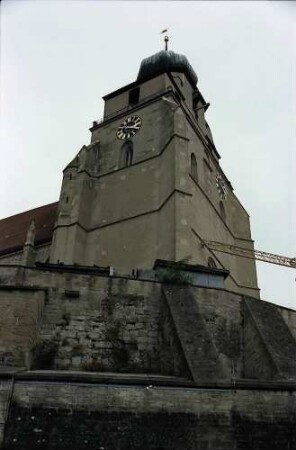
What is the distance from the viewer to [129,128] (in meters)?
29.9

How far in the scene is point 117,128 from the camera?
30781 mm

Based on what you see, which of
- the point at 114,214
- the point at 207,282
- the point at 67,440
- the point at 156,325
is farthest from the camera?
Answer: the point at 114,214

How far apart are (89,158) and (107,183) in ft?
7.50

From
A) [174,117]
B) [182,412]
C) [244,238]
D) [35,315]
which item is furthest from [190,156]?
[182,412]

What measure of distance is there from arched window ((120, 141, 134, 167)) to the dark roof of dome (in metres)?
6.99

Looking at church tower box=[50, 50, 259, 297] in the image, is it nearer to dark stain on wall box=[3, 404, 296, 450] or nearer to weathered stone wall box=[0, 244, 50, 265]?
→ weathered stone wall box=[0, 244, 50, 265]

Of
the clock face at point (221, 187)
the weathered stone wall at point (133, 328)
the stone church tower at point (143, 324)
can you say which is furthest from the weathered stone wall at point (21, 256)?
the weathered stone wall at point (133, 328)

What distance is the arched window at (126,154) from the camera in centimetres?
2853

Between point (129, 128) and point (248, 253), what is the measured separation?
1065 cm

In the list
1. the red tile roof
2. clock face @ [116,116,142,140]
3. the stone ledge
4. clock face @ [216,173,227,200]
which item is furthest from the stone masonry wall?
clock face @ [216,173,227,200]

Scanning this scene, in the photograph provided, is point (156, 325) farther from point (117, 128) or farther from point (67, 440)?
point (117, 128)

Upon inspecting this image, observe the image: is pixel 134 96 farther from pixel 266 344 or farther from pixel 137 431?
pixel 137 431

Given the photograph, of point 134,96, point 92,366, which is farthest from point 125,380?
point 134,96

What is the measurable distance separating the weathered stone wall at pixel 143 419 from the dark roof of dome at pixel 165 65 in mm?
26655
